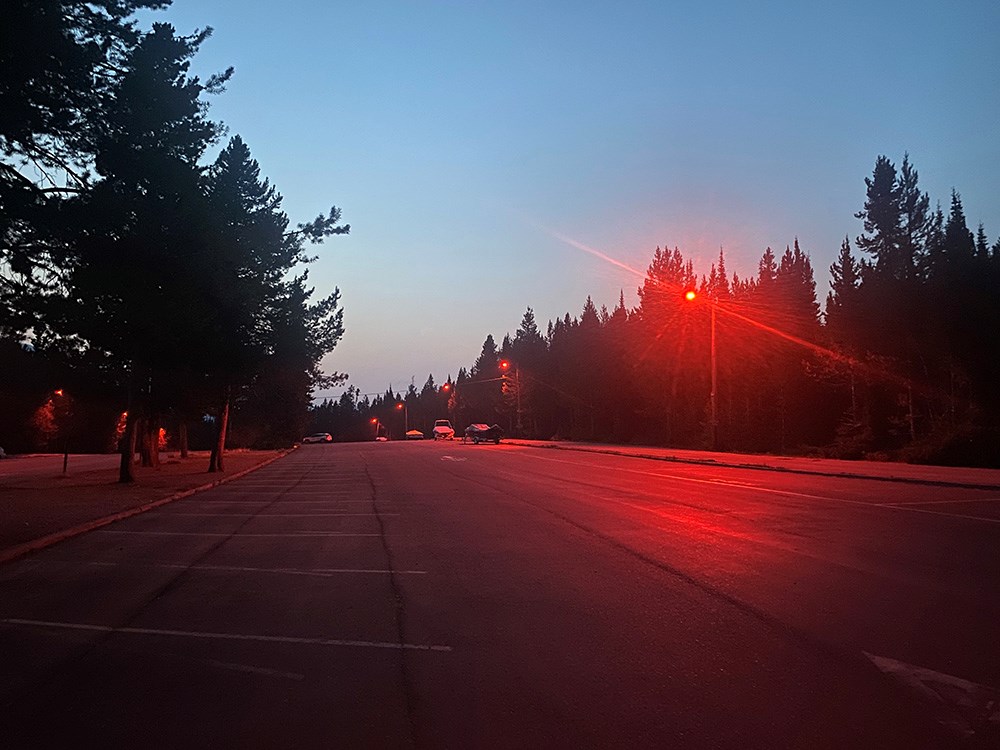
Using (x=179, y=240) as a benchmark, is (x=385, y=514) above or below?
below

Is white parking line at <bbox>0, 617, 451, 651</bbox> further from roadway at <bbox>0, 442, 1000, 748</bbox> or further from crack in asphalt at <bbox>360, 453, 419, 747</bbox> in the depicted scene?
crack in asphalt at <bbox>360, 453, 419, 747</bbox>

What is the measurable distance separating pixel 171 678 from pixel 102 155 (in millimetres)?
11320

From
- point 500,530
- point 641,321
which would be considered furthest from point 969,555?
point 641,321

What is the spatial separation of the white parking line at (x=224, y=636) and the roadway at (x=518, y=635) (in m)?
0.04

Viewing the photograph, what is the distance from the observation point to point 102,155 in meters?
14.7

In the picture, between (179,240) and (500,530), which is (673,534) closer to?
(500,530)

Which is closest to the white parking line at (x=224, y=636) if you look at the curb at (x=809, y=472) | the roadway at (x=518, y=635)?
the roadway at (x=518, y=635)

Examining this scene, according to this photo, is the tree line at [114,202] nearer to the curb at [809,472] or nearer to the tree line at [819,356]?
the curb at [809,472]

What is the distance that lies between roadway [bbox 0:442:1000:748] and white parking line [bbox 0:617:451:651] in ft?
0.12

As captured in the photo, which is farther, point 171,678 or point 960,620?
point 960,620

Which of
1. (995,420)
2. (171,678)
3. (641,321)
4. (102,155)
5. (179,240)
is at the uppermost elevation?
(641,321)

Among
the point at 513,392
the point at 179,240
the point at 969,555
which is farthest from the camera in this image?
the point at 513,392

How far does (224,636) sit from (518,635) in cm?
269

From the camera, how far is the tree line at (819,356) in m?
35.3
